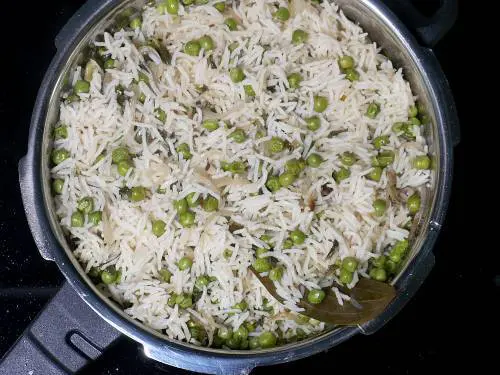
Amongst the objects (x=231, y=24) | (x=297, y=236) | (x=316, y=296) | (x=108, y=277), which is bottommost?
(x=108, y=277)

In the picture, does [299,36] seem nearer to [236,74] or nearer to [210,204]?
[236,74]

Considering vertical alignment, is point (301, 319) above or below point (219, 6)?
below

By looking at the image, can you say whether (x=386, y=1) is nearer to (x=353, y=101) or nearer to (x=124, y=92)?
(x=353, y=101)

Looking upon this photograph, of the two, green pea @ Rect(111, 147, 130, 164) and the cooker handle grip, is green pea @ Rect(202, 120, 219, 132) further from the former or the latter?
the cooker handle grip

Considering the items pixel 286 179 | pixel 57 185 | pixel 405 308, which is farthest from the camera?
pixel 405 308

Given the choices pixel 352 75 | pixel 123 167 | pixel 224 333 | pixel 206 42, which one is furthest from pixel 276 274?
pixel 206 42

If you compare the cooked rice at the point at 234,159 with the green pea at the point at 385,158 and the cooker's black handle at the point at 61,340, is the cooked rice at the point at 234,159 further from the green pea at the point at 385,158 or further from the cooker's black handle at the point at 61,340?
the cooker's black handle at the point at 61,340

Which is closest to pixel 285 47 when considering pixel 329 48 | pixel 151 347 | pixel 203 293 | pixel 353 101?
pixel 329 48
